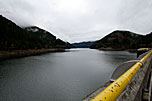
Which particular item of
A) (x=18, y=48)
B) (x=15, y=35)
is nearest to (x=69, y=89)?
(x=18, y=48)

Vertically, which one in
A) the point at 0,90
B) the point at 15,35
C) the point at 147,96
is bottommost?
the point at 0,90

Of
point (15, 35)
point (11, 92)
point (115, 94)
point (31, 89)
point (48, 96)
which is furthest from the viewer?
point (15, 35)

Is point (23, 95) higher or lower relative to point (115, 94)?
lower

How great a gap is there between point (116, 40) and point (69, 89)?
582 ft

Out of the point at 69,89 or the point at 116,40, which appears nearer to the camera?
the point at 69,89

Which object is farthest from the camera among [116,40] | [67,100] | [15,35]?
[116,40]

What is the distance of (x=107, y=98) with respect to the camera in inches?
42.2

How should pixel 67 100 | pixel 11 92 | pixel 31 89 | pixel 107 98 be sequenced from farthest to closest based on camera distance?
1. pixel 31 89
2. pixel 11 92
3. pixel 67 100
4. pixel 107 98

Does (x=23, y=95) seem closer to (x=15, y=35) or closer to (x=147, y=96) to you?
(x=147, y=96)

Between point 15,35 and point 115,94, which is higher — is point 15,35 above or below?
above

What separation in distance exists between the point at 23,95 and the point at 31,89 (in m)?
1.17

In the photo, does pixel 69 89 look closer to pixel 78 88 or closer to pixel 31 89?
pixel 78 88

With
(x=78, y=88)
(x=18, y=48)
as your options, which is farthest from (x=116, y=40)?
(x=78, y=88)

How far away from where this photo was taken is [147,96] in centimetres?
330
